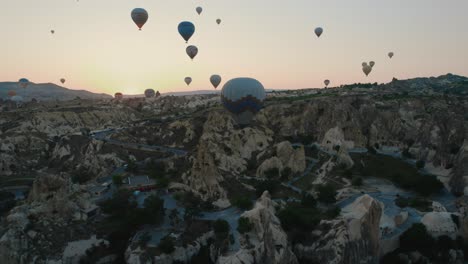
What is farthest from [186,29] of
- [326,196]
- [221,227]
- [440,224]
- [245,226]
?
[440,224]

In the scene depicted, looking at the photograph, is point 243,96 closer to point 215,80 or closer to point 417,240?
point 215,80

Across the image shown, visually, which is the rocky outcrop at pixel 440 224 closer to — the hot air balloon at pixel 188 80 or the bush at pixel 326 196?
the bush at pixel 326 196

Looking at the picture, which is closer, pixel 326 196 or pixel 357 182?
pixel 326 196

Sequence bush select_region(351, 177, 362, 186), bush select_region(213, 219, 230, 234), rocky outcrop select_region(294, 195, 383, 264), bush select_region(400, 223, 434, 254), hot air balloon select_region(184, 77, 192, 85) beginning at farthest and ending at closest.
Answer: hot air balloon select_region(184, 77, 192, 85)
bush select_region(351, 177, 362, 186)
bush select_region(213, 219, 230, 234)
bush select_region(400, 223, 434, 254)
rocky outcrop select_region(294, 195, 383, 264)

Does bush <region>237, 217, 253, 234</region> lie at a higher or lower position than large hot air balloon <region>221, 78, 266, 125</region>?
lower

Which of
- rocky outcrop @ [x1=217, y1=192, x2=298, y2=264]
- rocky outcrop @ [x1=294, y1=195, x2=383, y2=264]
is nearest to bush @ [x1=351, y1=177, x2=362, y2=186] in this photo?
rocky outcrop @ [x1=294, y1=195, x2=383, y2=264]

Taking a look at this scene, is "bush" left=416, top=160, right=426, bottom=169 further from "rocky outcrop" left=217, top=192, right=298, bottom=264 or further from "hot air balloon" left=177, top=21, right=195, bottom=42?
"hot air balloon" left=177, top=21, right=195, bottom=42

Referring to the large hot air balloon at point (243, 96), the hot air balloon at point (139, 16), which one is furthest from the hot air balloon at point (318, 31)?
the hot air balloon at point (139, 16)
